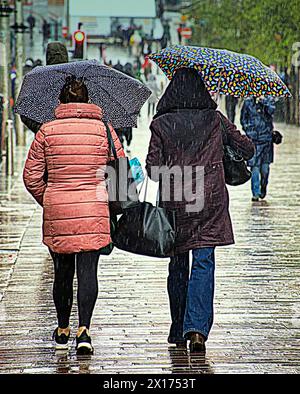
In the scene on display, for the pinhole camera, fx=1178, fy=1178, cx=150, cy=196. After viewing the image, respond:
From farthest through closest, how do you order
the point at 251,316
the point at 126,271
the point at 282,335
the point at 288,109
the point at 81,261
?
the point at 288,109 < the point at 126,271 < the point at 251,316 < the point at 282,335 < the point at 81,261

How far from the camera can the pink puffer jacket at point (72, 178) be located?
7586 mm

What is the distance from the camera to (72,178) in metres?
7.59

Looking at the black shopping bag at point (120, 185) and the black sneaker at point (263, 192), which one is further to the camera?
the black sneaker at point (263, 192)

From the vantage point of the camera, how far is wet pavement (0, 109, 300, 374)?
7484 millimetres

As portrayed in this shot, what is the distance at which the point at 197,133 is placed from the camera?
7738 mm

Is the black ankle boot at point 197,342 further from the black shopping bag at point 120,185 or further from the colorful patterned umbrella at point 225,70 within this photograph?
the colorful patterned umbrella at point 225,70

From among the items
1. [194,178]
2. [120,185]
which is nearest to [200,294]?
[194,178]

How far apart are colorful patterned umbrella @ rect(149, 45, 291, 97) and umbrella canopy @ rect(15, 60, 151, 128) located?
41cm

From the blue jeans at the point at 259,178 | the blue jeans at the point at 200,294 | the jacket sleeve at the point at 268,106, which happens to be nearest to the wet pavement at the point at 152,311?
the blue jeans at the point at 200,294

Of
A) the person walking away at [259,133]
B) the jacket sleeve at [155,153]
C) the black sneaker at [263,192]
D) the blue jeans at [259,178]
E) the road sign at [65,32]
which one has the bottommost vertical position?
the road sign at [65,32]

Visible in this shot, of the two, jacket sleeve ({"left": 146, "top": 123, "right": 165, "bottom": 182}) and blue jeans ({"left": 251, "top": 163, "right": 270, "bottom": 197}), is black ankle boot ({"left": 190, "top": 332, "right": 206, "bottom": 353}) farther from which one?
blue jeans ({"left": 251, "top": 163, "right": 270, "bottom": 197})
